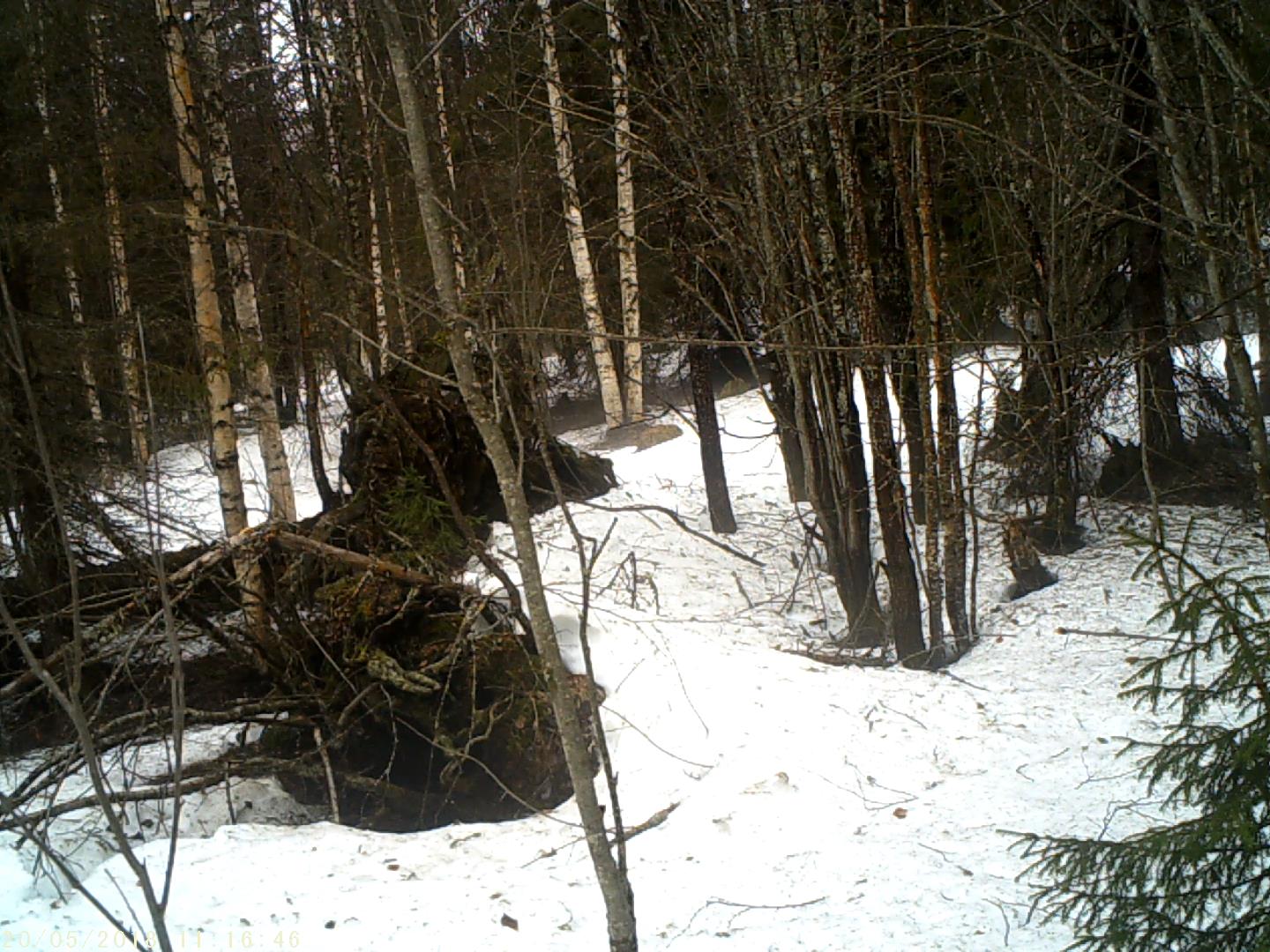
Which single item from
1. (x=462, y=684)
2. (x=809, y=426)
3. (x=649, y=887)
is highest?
(x=809, y=426)

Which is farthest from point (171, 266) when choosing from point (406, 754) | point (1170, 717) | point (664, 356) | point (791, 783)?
point (1170, 717)

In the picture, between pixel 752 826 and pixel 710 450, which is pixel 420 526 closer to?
pixel 752 826

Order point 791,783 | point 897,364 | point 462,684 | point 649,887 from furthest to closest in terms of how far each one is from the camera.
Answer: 1. point 897,364
2. point 462,684
3. point 791,783
4. point 649,887

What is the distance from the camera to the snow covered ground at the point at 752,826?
3.57 meters

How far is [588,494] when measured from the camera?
31.7 ft

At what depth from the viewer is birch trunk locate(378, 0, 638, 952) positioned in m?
2.31

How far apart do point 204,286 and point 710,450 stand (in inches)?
190

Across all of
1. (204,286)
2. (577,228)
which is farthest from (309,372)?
(577,228)

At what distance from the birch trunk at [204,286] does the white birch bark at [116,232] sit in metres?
0.52

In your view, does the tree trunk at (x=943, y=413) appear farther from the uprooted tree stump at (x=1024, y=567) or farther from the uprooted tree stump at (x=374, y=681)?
the uprooted tree stump at (x=374, y=681)

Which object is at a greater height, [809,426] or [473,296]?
[473,296]

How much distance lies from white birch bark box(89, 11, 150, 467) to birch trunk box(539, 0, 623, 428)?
3970mm

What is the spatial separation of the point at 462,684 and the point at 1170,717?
159 inches

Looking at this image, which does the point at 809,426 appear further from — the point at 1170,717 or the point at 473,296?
the point at 473,296
